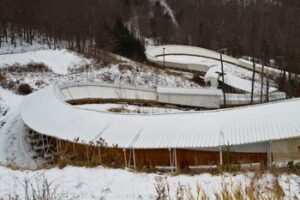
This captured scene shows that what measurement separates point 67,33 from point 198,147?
4497 cm

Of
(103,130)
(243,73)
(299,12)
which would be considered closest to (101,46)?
(243,73)

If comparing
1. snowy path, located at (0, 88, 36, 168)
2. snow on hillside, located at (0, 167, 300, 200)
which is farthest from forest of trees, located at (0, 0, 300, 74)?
snow on hillside, located at (0, 167, 300, 200)

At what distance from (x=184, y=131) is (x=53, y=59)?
28.3 m

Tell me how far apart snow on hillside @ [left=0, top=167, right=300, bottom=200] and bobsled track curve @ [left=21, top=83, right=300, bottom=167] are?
18.6 feet

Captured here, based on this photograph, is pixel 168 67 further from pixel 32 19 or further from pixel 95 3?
pixel 95 3

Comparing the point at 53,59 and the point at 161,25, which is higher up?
the point at 161,25

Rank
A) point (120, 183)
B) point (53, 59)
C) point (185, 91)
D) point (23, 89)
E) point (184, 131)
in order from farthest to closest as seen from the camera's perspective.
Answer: point (53, 59) → point (185, 91) → point (23, 89) → point (184, 131) → point (120, 183)

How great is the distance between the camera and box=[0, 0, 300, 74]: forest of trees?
2109 inches

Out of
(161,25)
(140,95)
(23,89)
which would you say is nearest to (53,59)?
A: (23,89)

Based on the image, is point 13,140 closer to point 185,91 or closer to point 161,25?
point 185,91

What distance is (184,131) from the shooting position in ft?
47.7

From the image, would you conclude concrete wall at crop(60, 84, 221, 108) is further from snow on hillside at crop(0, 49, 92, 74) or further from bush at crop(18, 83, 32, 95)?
snow on hillside at crop(0, 49, 92, 74)

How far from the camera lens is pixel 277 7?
11175 centimetres

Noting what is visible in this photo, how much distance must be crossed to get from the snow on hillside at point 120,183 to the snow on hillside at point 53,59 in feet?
105
